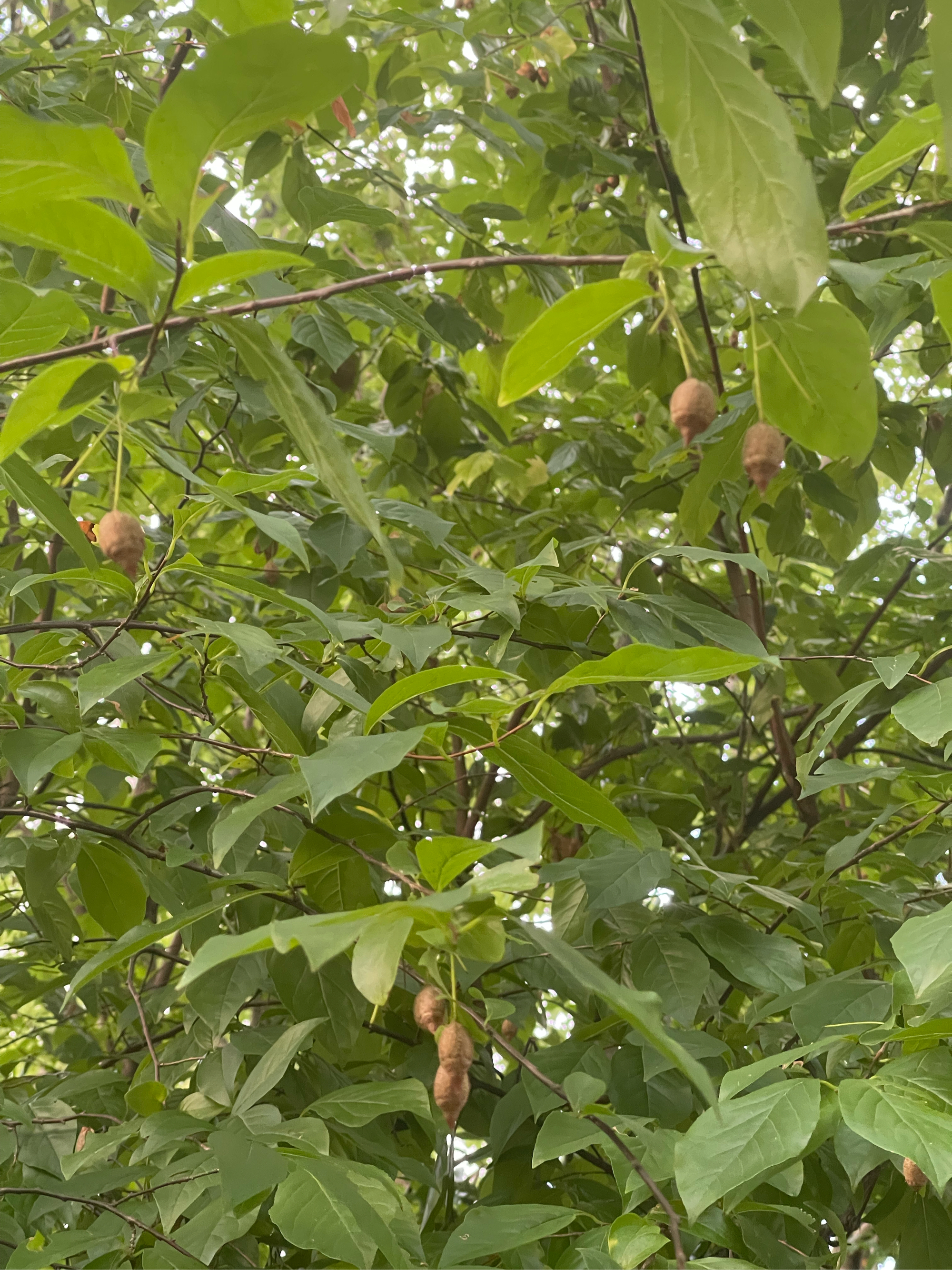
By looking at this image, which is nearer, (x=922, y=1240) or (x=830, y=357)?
(x=830, y=357)

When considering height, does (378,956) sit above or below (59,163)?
below

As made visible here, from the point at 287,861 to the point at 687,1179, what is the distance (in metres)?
0.56

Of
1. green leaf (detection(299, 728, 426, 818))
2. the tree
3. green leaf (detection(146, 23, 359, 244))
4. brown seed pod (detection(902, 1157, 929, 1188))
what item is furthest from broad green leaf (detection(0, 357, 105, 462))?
brown seed pod (detection(902, 1157, 929, 1188))

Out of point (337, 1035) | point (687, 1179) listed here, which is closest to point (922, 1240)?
point (687, 1179)

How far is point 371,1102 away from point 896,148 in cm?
77

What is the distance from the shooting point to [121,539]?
0.68m

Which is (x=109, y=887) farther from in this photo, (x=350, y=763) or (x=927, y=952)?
(x=927, y=952)

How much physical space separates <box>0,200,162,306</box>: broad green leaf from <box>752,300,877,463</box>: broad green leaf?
1.08ft

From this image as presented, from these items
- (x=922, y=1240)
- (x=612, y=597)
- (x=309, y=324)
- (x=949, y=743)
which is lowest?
(x=922, y=1240)

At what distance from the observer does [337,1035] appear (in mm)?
929

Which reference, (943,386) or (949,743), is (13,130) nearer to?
(949,743)

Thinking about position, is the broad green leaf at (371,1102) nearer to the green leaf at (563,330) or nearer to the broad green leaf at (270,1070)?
the broad green leaf at (270,1070)

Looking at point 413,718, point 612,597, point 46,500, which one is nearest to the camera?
point 46,500

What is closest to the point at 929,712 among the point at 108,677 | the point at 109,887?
the point at 108,677
